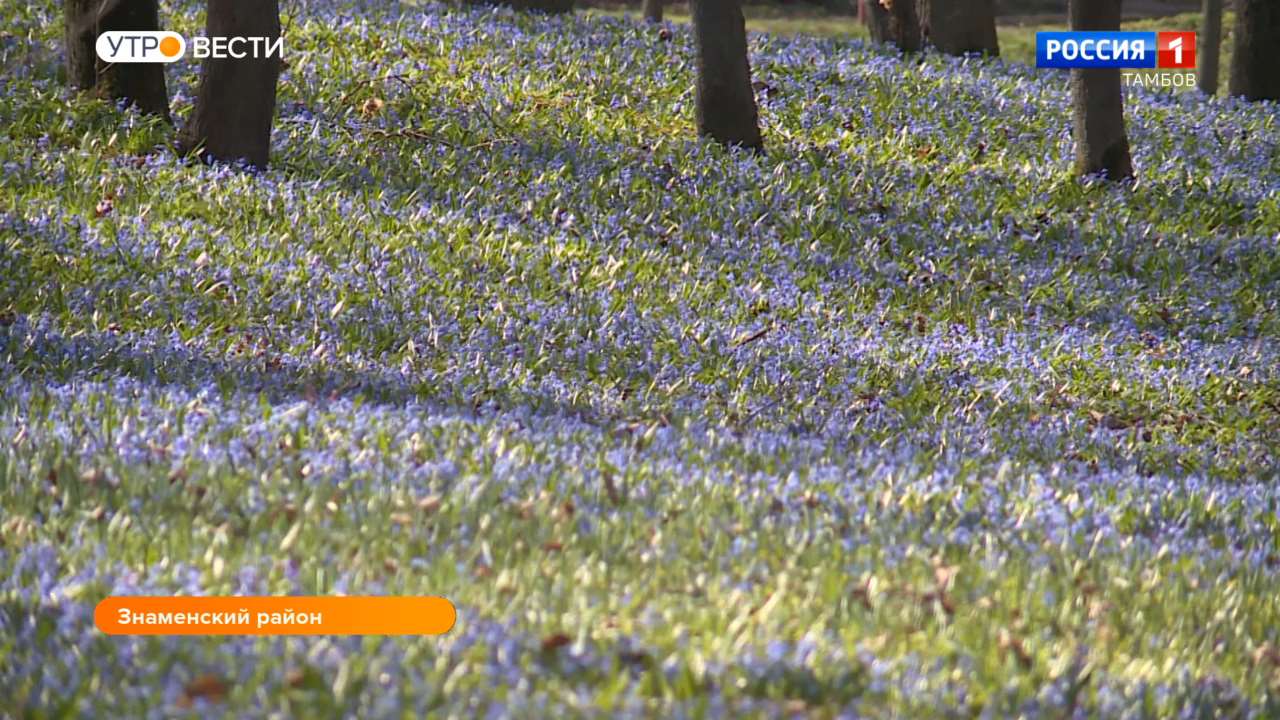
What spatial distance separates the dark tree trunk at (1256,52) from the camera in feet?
56.4

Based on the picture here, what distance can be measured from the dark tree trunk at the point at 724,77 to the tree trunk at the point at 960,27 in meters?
6.54

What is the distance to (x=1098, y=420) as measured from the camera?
8.76 m

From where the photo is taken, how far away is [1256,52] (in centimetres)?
1748

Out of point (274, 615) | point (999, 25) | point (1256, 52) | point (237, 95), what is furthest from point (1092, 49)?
point (999, 25)

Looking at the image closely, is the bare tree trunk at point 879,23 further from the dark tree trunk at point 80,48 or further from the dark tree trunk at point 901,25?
the dark tree trunk at point 80,48

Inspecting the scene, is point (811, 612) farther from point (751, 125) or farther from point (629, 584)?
point (751, 125)

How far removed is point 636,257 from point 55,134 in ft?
16.7

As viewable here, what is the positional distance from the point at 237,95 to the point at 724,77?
182 inches

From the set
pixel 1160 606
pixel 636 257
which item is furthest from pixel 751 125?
pixel 1160 606

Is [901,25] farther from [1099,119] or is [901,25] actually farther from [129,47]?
[129,47]

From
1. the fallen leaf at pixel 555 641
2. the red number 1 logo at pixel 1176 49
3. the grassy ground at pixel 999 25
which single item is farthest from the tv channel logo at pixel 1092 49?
the grassy ground at pixel 999 25

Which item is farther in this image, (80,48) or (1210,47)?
(1210,47)

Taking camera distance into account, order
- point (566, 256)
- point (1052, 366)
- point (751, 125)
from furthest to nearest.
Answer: point (751, 125) < point (566, 256) < point (1052, 366)

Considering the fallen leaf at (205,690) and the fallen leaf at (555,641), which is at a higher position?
the fallen leaf at (205,690)
